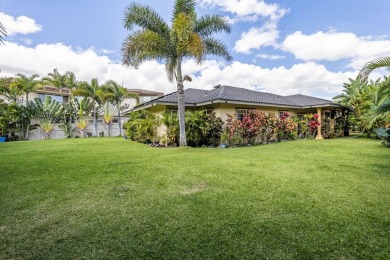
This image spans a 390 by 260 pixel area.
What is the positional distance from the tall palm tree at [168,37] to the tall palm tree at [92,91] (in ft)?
53.2

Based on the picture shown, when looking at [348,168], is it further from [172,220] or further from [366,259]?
[172,220]

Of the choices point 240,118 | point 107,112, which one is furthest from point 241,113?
point 107,112

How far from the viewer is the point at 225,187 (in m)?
4.95

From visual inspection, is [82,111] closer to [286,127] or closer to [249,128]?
[249,128]

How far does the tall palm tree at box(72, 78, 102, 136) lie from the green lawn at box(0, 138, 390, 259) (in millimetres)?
21290

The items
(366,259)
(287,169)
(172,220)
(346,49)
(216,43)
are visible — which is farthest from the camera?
(346,49)

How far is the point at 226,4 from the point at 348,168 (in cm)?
1151

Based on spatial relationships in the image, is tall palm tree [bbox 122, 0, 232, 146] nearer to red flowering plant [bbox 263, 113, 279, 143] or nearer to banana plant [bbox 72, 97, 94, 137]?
red flowering plant [bbox 263, 113, 279, 143]

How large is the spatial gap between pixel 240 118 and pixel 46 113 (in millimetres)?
22059

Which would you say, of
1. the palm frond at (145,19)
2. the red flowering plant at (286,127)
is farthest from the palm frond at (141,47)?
the red flowering plant at (286,127)

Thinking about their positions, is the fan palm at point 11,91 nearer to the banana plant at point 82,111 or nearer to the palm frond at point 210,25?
the banana plant at point 82,111

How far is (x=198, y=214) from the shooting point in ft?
11.7

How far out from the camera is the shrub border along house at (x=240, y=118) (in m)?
13.0

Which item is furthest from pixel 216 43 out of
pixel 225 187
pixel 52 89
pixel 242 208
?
pixel 52 89
